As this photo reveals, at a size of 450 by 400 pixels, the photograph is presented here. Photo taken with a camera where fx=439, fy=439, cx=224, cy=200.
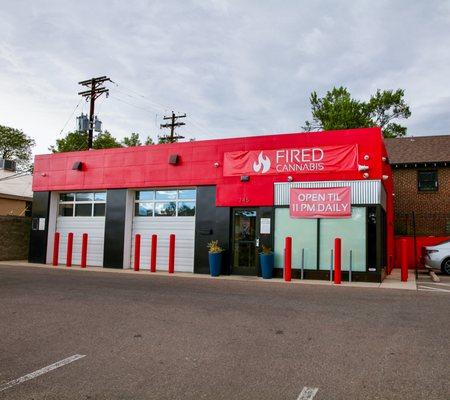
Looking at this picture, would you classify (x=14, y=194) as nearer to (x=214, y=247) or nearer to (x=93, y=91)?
(x=93, y=91)

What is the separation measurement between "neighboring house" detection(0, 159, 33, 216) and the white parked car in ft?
77.7

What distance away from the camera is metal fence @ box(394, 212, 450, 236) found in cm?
2256

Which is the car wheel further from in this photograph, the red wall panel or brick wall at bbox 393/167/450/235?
brick wall at bbox 393/167/450/235

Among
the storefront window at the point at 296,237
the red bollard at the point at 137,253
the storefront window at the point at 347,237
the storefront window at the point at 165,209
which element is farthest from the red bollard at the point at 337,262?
the red bollard at the point at 137,253

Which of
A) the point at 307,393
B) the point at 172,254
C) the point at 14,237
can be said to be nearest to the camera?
the point at 307,393

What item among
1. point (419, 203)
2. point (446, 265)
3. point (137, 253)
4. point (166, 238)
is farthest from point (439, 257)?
point (137, 253)

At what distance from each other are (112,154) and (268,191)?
700 cm

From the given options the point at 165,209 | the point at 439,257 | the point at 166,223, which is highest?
the point at 165,209

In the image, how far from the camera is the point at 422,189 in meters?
24.1

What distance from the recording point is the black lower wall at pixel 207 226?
15.2 metres

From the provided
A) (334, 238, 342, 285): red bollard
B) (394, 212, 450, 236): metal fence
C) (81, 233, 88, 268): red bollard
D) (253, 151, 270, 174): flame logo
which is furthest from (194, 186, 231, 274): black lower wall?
(394, 212, 450, 236): metal fence

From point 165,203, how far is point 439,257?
10233mm

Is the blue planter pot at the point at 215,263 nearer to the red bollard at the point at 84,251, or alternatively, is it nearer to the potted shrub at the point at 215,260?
the potted shrub at the point at 215,260

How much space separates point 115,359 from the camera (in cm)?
477
